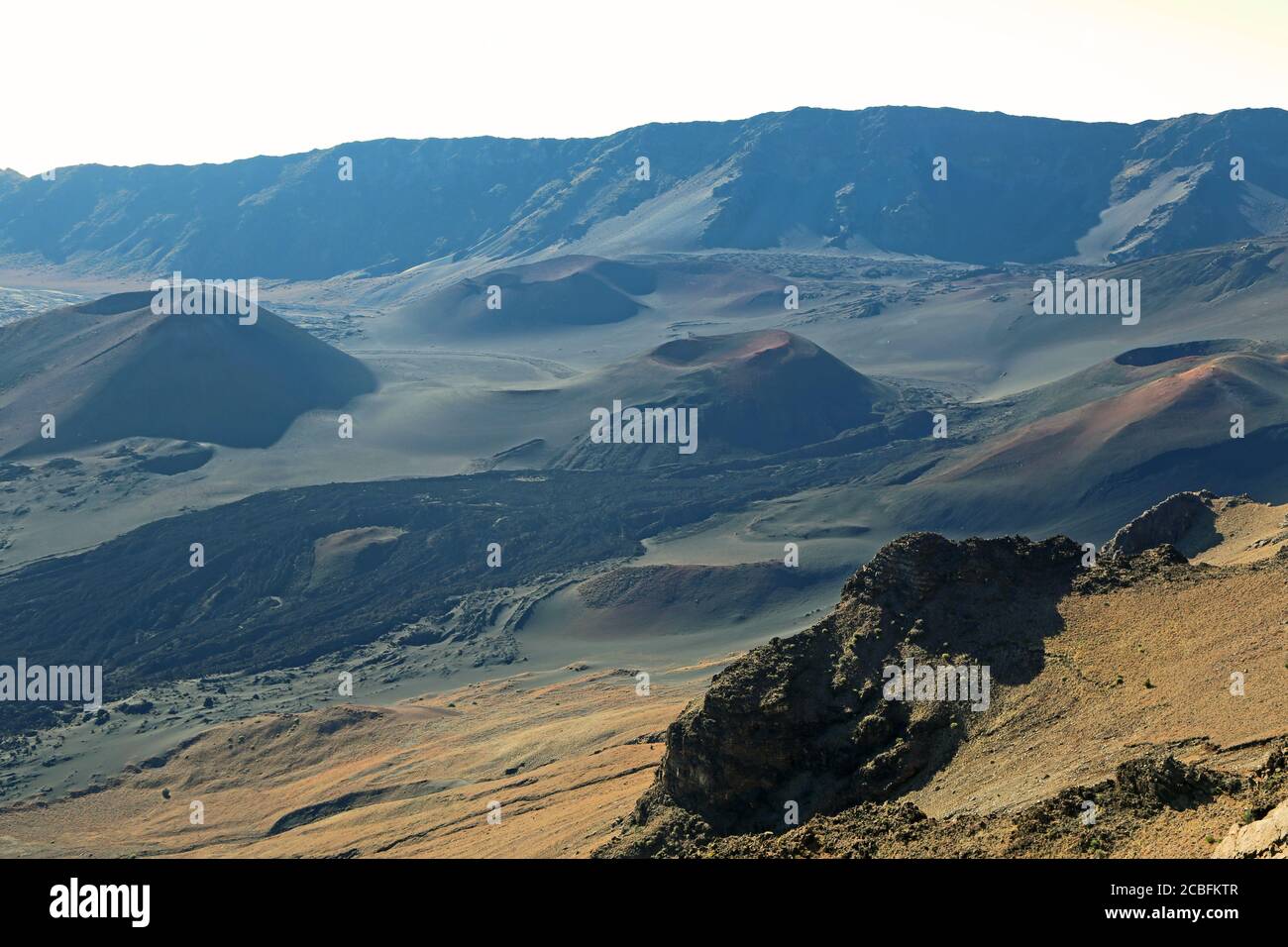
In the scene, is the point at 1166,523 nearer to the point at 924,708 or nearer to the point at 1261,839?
the point at 924,708

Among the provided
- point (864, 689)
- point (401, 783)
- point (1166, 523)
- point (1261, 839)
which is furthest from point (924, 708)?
point (401, 783)

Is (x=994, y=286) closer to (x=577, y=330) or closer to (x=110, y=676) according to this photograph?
(x=577, y=330)

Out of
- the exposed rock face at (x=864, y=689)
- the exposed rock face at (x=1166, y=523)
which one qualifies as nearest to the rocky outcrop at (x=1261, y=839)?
the exposed rock face at (x=864, y=689)

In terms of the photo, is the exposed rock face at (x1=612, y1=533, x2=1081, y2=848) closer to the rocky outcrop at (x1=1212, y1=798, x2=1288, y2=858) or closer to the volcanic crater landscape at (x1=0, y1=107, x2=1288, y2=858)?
the volcanic crater landscape at (x1=0, y1=107, x2=1288, y2=858)

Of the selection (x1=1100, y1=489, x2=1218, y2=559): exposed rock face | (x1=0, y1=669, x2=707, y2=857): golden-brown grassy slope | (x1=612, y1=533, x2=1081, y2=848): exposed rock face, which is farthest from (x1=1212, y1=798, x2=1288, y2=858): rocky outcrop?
(x1=1100, y1=489, x2=1218, y2=559): exposed rock face
